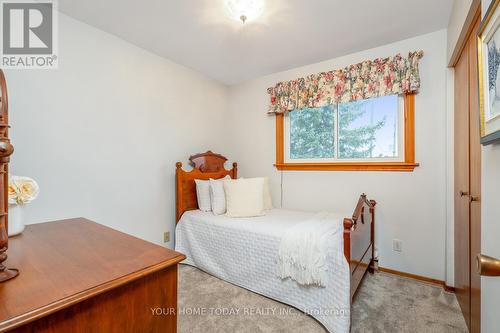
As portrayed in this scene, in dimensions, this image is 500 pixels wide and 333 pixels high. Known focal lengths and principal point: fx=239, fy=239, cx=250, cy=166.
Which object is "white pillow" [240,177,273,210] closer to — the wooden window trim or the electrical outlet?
the wooden window trim

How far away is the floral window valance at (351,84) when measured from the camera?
7.52ft

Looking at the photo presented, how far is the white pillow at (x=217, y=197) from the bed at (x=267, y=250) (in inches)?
4.4

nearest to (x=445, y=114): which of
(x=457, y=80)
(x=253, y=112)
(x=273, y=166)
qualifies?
(x=457, y=80)

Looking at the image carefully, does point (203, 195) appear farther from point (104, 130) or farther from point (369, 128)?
point (369, 128)

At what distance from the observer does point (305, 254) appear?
5.69 ft

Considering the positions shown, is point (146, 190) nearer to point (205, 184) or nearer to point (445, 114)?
point (205, 184)

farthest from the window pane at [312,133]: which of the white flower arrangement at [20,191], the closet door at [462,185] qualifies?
the white flower arrangement at [20,191]

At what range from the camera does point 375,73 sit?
96.9 inches

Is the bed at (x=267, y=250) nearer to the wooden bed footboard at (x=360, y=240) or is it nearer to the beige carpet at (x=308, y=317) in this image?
the wooden bed footboard at (x=360, y=240)

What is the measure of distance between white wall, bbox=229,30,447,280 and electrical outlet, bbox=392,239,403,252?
3cm

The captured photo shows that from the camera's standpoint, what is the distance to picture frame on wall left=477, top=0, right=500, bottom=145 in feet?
2.83

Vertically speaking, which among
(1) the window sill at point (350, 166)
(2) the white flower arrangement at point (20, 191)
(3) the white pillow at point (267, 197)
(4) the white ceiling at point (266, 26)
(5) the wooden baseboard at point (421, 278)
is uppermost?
(4) the white ceiling at point (266, 26)

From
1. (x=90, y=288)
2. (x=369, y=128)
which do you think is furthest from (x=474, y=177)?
(x=90, y=288)

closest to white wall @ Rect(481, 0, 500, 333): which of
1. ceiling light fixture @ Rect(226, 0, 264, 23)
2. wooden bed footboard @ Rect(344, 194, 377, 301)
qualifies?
wooden bed footboard @ Rect(344, 194, 377, 301)
